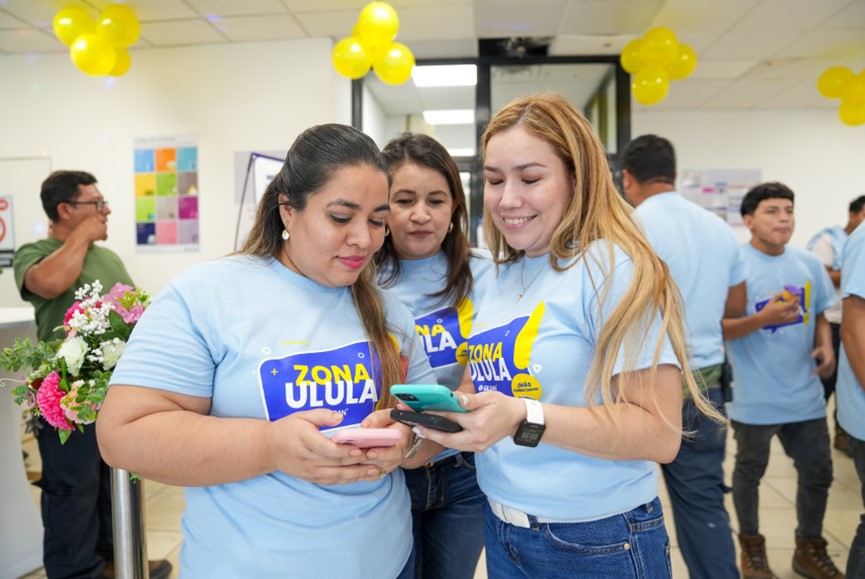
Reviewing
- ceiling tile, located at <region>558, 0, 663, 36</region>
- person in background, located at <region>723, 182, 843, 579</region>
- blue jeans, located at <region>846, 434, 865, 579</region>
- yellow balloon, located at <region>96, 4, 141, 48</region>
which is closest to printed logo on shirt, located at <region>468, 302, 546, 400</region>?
blue jeans, located at <region>846, 434, 865, 579</region>

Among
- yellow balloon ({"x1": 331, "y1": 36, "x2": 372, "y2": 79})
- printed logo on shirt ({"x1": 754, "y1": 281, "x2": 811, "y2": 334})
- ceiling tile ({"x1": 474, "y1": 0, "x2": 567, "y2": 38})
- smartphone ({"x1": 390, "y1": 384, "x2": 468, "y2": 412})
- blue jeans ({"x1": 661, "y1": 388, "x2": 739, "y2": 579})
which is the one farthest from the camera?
ceiling tile ({"x1": 474, "y1": 0, "x2": 567, "y2": 38})

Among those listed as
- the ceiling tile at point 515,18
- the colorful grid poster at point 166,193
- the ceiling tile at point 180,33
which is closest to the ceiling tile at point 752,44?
the ceiling tile at point 515,18

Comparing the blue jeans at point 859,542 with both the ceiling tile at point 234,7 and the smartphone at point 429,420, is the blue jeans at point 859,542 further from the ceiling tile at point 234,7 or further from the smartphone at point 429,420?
the ceiling tile at point 234,7

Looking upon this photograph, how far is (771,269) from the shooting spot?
2.81 metres

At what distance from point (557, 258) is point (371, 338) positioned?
388 millimetres

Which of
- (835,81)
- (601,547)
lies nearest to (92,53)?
(601,547)

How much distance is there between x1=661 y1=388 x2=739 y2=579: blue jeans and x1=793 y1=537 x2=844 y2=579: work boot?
2.25 ft

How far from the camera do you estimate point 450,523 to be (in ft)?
5.08

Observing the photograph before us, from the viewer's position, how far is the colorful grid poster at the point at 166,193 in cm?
488

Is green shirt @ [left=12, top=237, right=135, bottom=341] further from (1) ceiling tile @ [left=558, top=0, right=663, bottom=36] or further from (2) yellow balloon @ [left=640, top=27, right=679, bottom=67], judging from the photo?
(2) yellow balloon @ [left=640, top=27, right=679, bottom=67]

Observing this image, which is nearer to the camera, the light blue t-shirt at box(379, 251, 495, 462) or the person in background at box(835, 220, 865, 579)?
the light blue t-shirt at box(379, 251, 495, 462)

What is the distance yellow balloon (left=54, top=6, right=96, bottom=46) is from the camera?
12.4 feet

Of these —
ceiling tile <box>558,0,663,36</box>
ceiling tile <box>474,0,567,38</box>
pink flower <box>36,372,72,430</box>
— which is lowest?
pink flower <box>36,372,72,430</box>

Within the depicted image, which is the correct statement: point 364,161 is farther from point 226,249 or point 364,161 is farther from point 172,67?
point 172,67
